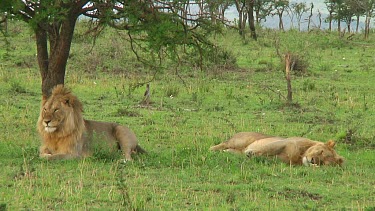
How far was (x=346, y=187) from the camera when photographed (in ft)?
27.3

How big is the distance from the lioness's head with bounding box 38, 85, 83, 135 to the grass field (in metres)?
0.43

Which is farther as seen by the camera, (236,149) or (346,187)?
(236,149)

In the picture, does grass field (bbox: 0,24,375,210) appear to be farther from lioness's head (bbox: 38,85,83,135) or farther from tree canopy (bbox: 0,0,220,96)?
tree canopy (bbox: 0,0,220,96)

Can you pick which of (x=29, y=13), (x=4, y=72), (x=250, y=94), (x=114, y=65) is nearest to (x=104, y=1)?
(x=29, y=13)

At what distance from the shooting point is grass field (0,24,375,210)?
296 inches

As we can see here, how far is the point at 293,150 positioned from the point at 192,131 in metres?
2.95

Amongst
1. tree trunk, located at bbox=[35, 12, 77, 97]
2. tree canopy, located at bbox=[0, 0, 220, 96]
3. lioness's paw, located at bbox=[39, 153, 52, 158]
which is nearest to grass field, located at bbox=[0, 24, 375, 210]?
lioness's paw, located at bbox=[39, 153, 52, 158]

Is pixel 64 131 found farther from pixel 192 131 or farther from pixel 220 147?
pixel 192 131

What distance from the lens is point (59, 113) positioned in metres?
9.36

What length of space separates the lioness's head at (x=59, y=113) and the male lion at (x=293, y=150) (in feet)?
7.87

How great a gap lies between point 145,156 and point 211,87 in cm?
890

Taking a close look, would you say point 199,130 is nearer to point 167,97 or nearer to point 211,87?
point 167,97

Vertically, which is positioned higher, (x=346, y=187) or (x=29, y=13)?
(x=29, y=13)

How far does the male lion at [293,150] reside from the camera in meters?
9.73
